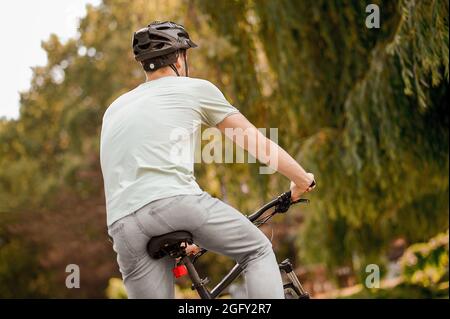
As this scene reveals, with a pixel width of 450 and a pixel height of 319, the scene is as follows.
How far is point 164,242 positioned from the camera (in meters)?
2.67

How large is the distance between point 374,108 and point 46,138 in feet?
68.8

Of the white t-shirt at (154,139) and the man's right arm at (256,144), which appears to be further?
the man's right arm at (256,144)

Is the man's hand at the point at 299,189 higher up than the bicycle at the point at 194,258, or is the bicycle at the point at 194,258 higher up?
the man's hand at the point at 299,189

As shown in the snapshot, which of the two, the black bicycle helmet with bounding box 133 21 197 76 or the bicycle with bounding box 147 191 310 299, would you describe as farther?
the black bicycle helmet with bounding box 133 21 197 76

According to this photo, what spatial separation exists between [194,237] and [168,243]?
0.10 meters

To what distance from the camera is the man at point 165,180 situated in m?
2.65

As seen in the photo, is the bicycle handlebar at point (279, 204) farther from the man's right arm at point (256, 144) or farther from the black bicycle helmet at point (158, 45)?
the black bicycle helmet at point (158, 45)

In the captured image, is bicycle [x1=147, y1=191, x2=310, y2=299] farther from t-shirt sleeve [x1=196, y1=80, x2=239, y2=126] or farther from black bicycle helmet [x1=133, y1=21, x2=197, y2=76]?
black bicycle helmet [x1=133, y1=21, x2=197, y2=76]

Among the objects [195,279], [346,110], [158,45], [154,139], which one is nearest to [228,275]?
[195,279]

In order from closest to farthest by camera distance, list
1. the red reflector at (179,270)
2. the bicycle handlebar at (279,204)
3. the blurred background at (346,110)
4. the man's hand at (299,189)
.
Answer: the red reflector at (179,270)
the man's hand at (299,189)
the bicycle handlebar at (279,204)
the blurred background at (346,110)

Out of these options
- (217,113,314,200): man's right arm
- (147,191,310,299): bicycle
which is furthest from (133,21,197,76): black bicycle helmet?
(147,191,310,299): bicycle

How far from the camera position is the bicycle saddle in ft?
8.74

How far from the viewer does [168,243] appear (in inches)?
105

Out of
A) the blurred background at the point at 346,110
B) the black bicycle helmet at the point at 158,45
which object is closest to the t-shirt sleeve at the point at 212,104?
the black bicycle helmet at the point at 158,45
